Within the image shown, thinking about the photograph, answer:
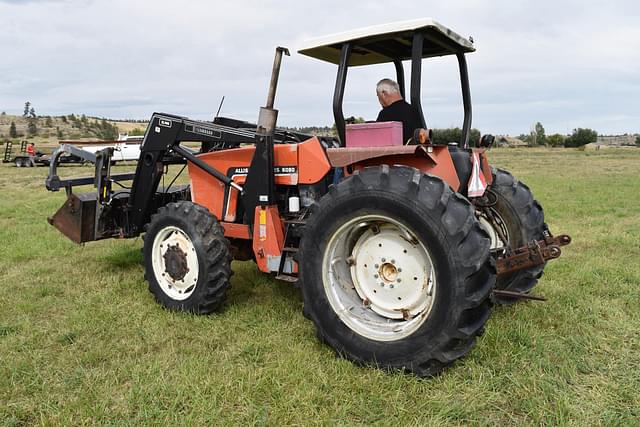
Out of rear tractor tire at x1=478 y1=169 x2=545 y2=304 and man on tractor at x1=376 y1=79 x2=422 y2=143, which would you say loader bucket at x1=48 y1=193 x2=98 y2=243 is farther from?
rear tractor tire at x1=478 y1=169 x2=545 y2=304

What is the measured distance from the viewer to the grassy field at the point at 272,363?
300 cm

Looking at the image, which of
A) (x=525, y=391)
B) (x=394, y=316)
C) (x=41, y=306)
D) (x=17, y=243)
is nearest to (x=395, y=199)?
(x=394, y=316)

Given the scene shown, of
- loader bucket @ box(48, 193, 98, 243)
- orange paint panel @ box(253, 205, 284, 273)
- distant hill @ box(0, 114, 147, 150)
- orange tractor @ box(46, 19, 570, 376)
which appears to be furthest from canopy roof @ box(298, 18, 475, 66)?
distant hill @ box(0, 114, 147, 150)

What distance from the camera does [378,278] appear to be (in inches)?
145

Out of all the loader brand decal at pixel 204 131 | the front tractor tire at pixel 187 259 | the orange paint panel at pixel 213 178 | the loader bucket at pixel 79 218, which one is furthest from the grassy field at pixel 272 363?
the loader brand decal at pixel 204 131

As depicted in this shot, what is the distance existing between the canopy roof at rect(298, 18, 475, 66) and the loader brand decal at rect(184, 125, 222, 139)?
1.15 m

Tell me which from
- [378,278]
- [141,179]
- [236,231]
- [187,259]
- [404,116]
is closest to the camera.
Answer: [378,278]

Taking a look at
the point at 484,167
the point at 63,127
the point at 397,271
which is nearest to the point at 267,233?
the point at 397,271

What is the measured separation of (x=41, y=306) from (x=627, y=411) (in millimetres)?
4983

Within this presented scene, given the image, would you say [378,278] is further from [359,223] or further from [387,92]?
[387,92]

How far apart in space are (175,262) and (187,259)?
123mm

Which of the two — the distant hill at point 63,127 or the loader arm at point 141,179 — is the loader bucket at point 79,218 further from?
the distant hill at point 63,127

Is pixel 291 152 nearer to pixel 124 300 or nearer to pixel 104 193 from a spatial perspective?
pixel 124 300

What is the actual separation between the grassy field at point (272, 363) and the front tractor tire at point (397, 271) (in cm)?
23
